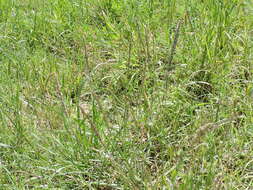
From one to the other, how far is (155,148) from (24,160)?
1.96 feet

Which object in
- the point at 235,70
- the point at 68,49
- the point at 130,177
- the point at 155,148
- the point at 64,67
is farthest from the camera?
the point at 68,49

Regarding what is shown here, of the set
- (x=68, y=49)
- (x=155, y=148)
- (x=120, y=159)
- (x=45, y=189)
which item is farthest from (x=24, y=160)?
(x=68, y=49)

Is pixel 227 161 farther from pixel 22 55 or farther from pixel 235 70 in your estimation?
pixel 22 55

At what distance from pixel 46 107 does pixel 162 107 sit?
0.56 m

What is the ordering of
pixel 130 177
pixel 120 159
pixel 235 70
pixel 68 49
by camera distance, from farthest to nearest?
1. pixel 68 49
2. pixel 235 70
3. pixel 120 159
4. pixel 130 177

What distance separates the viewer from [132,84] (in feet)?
7.54

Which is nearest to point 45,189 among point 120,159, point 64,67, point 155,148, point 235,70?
point 120,159

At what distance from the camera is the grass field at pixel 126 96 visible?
65.6 inches

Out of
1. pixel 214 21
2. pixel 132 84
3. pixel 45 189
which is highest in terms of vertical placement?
pixel 214 21

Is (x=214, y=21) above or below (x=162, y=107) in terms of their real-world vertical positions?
above

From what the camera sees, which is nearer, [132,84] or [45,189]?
[45,189]

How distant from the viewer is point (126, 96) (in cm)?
209

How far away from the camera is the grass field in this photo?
1666 millimetres

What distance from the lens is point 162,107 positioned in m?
1.90
